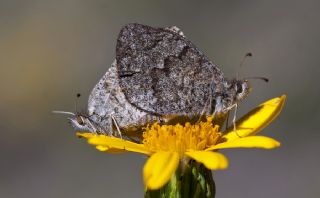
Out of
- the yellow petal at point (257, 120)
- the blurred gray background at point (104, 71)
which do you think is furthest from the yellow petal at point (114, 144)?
the blurred gray background at point (104, 71)

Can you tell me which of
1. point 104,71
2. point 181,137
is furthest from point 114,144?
point 104,71

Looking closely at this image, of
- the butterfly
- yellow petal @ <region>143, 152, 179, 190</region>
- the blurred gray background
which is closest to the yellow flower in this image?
yellow petal @ <region>143, 152, 179, 190</region>

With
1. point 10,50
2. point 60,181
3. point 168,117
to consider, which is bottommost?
point 60,181

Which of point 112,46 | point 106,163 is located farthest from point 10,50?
point 106,163

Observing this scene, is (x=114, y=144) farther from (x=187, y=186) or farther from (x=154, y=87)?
(x=154, y=87)

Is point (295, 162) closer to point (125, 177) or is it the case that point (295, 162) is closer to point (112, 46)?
point (125, 177)

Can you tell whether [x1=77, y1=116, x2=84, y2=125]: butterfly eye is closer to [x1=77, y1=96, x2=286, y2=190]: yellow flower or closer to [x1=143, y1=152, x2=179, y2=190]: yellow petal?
[x1=77, y1=96, x2=286, y2=190]: yellow flower

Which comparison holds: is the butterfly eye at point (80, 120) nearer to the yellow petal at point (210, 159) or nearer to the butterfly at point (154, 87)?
the butterfly at point (154, 87)
